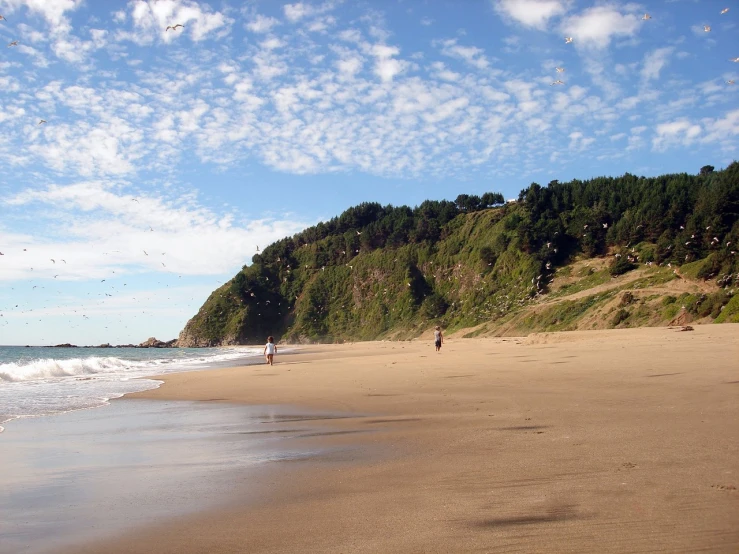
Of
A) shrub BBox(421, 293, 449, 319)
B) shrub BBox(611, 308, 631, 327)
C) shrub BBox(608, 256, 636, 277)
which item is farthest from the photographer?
shrub BBox(421, 293, 449, 319)

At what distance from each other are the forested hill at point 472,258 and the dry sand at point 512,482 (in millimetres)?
28046

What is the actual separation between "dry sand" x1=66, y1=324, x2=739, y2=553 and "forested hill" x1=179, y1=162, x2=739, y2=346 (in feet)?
92.0

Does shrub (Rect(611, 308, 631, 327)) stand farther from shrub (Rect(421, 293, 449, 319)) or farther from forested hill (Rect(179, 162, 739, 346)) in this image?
shrub (Rect(421, 293, 449, 319))

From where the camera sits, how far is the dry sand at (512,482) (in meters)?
3.98

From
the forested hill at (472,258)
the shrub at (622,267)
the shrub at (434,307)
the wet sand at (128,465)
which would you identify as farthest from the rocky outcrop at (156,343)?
the wet sand at (128,465)

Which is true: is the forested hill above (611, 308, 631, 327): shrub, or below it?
above

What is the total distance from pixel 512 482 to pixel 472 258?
79335mm

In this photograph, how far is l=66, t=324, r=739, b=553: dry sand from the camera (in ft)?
13.0

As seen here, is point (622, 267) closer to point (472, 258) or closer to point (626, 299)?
point (626, 299)

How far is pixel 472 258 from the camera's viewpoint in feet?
273

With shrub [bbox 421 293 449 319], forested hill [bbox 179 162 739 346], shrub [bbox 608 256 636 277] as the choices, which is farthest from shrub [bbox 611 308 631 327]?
shrub [bbox 421 293 449 319]

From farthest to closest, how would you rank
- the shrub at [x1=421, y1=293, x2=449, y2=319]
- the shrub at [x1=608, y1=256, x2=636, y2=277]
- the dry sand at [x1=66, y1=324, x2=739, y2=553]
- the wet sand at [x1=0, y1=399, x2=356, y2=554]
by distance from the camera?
the shrub at [x1=421, y1=293, x2=449, y2=319] → the shrub at [x1=608, y1=256, x2=636, y2=277] → the wet sand at [x1=0, y1=399, x2=356, y2=554] → the dry sand at [x1=66, y1=324, x2=739, y2=553]

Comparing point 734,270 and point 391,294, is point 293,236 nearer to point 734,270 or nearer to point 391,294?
point 391,294

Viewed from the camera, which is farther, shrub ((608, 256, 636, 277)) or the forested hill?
shrub ((608, 256, 636, 277))
